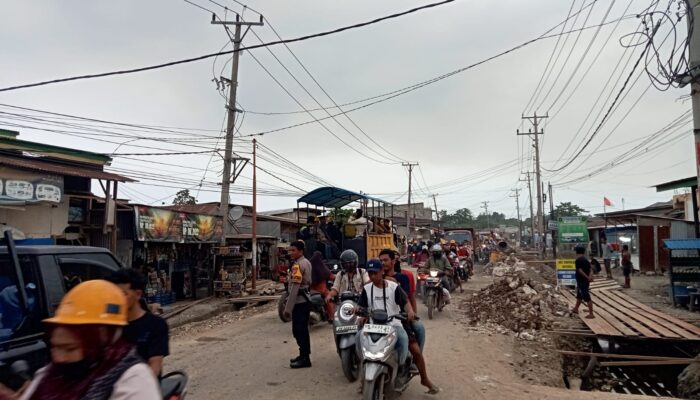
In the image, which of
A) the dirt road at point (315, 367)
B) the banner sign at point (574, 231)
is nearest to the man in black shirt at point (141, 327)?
the dirt road at point (315, 367)

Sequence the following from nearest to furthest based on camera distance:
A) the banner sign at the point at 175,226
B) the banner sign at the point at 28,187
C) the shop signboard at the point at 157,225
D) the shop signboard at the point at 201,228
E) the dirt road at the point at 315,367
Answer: the dirt road at the point at 315,367, the banner sign at the point at 28,187, the shop signboard at the point at 157,225, the banner sign at the point at 175,226, the shop signboard at the point at 201,228

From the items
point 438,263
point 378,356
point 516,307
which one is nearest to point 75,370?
point 378,356

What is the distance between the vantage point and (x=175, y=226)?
50.6ft

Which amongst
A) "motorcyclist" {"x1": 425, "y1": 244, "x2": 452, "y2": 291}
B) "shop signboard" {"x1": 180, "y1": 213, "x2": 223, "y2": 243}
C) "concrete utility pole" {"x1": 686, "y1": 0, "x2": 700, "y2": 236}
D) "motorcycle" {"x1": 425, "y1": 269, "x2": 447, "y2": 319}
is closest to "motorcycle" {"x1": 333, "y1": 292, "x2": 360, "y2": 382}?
"motorcycle" {"x1": 425, "y1": 269, "x2": 447, "y2": 319}

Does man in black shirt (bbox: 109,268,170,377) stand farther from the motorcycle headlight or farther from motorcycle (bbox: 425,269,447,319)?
motorcycle (bbox: 425,269,447,319)

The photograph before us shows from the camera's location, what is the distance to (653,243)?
22.2 meters

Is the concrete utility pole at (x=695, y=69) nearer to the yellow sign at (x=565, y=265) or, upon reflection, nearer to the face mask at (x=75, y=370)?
the yellow sign at (x=565, y=265)

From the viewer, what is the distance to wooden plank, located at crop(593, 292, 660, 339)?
9.85m

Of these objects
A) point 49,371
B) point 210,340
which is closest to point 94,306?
point 49,371

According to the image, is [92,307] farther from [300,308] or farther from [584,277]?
[584,277]

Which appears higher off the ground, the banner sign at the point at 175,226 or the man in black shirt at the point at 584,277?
the banner sign at the point at 175,226

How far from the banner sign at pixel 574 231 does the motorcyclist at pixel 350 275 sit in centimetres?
2228

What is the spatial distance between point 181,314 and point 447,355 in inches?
334

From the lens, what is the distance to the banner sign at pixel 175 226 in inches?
551
